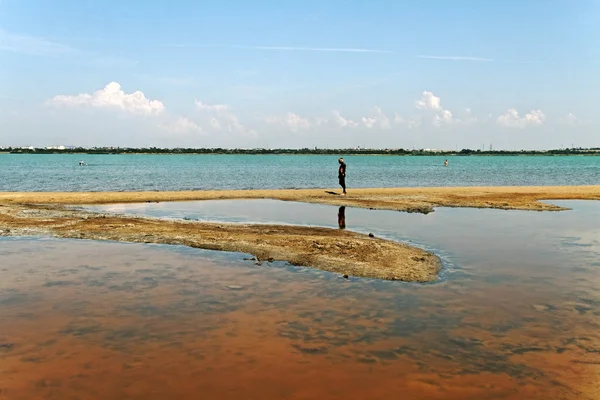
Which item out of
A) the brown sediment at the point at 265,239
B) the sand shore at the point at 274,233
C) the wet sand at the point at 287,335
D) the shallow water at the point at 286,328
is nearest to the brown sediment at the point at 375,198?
the sand shore at the point at 274,233

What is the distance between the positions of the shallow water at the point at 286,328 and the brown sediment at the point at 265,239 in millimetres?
872

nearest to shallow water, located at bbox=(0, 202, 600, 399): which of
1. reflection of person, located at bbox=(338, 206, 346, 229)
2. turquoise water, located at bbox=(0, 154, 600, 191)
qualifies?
reflection of person, located at bbox=(338, 206, 346, 229)

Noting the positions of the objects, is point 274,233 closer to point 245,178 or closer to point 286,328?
point 286,328

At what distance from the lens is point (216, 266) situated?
573 inches

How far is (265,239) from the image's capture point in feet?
60.4

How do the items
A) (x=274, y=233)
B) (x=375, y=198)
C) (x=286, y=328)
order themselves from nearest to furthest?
(x=286, y=328), (x=274, y=233), (x=375, y=198)

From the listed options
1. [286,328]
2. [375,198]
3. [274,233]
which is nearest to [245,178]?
[375,198]

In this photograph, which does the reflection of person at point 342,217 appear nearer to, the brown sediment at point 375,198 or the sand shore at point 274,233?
the sand shore at point 274,233

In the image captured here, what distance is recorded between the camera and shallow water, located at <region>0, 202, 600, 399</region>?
24.0 feet

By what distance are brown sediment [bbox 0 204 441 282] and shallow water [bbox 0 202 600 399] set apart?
872mm

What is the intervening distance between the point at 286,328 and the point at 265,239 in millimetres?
8977

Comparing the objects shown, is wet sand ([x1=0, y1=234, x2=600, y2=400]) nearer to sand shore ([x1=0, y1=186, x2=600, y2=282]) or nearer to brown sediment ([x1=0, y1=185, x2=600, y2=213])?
sand shore ([x1=0, y1=186, x2=600, y2=282])

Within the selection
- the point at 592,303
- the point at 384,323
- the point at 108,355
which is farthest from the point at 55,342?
the point at 592,303

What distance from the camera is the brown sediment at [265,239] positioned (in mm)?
14438
